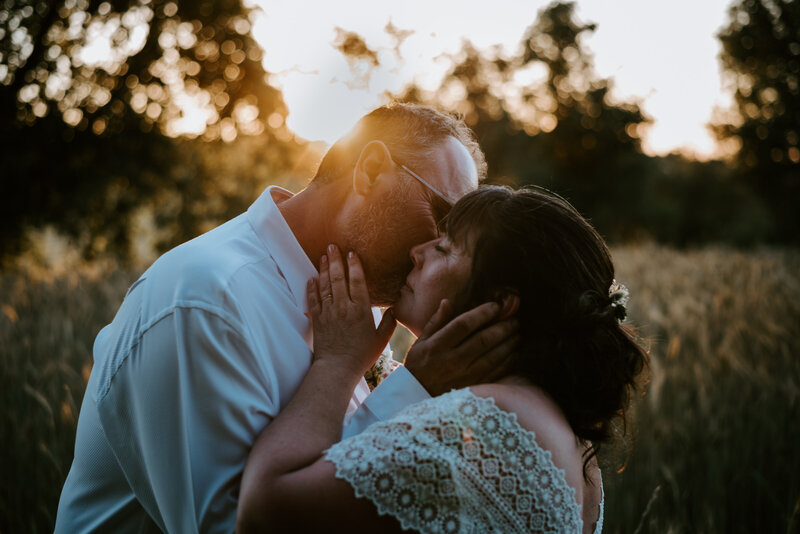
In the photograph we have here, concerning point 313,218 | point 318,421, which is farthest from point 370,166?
point 318,421

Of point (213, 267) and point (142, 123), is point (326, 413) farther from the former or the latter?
point (142, 123)

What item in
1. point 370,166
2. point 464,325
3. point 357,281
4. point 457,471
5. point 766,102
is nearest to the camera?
point 457,471

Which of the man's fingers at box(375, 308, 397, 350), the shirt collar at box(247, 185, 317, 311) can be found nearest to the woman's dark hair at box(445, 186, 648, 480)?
the man's fingers at box(375, 308, 397, 350)

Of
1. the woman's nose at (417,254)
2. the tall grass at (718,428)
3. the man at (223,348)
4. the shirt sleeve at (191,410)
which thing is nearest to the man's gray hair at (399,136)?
the man at (223,348)

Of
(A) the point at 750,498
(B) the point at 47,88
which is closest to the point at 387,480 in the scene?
(A) the point at 750,498

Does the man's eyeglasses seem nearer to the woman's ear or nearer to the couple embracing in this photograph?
the couple embracing

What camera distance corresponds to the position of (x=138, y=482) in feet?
5.97

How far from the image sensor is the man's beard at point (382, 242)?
8.18 ft

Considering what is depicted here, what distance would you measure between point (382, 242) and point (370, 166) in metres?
0.37

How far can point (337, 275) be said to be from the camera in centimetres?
228

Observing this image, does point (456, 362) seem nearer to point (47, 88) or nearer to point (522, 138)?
point (47, 88)

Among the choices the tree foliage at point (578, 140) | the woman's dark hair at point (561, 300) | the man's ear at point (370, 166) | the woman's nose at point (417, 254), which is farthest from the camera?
the tree foliage at point (578, 140)

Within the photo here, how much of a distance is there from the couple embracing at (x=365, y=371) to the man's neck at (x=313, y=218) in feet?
0.03

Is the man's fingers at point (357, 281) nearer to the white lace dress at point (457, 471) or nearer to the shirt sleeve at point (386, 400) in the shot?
the shirt sleeve at point (386, 400)
